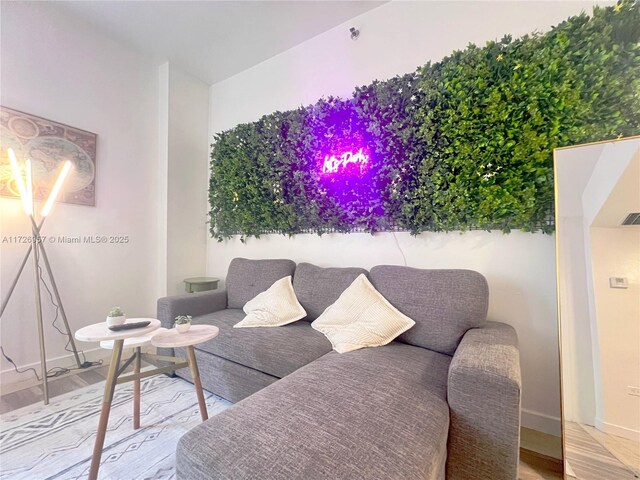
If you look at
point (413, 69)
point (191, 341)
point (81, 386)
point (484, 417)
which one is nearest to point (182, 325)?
point (191, 341)

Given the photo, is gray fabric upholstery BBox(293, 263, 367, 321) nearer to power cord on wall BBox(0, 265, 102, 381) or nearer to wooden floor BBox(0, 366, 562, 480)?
wooden floor BBox(0, 366, 562, 480)

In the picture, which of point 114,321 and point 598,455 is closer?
point 598,455

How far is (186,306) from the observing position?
87.4 inches

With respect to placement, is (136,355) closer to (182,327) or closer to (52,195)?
(182,327)

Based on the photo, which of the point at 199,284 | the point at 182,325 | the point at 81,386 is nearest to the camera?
the point at 182,325

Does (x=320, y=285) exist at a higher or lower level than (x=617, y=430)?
higher

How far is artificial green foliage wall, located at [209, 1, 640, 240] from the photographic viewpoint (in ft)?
4.60

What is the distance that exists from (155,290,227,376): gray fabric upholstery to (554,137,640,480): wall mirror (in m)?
2.46

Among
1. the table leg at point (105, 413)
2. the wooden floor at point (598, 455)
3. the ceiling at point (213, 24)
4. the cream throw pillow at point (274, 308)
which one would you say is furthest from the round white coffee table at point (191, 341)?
the ceiling at point (213, 24)

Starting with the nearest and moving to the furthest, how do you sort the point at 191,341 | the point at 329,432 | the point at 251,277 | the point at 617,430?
1. the point at 329,432
2. the point at 617,430
3. the point at 191,341
4. the point at 251,277

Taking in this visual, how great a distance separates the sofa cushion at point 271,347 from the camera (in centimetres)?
157

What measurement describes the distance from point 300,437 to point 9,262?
2738mm

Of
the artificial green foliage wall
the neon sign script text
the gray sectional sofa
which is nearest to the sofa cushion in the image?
the gray sectional sofa

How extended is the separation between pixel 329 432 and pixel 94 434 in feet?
5.06
